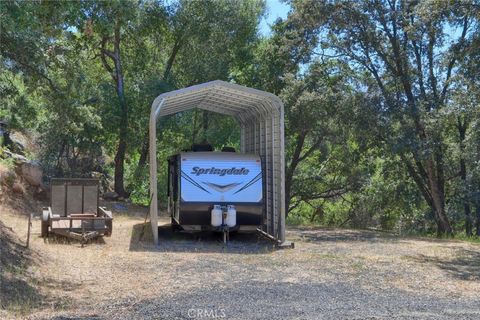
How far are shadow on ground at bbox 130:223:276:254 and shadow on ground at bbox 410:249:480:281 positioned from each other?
11.5ft

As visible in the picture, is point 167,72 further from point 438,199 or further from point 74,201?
point 438,199

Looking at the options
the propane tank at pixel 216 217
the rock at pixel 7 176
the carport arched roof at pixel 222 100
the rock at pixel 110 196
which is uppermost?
the carport arched roof at pixel 222 100

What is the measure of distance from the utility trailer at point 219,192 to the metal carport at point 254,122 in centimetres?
60

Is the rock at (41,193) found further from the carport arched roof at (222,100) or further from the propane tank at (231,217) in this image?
the propane tank at (231,217)

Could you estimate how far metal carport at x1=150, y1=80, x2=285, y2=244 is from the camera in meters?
14.1

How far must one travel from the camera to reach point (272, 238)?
1517 centimetres

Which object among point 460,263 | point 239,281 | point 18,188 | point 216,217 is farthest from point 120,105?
point 239,281

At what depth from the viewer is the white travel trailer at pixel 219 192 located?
1446 cm

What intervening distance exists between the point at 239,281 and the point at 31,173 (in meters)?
14.2

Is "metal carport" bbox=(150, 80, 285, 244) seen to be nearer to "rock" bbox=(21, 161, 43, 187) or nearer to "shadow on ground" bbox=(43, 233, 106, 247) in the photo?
"shadow on ground" bbox=(43, 233, 106, 247)

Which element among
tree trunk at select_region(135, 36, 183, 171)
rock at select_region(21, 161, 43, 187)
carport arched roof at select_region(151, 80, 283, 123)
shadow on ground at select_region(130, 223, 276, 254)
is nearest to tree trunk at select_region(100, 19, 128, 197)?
tree trunk at select_region(135, 36, 183, 171)

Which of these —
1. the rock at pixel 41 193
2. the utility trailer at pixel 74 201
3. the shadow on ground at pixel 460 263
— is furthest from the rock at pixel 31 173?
the shadow on ground at pixel 460 263

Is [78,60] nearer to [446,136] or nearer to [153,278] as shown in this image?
[153,278]

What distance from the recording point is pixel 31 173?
69.6 ft
